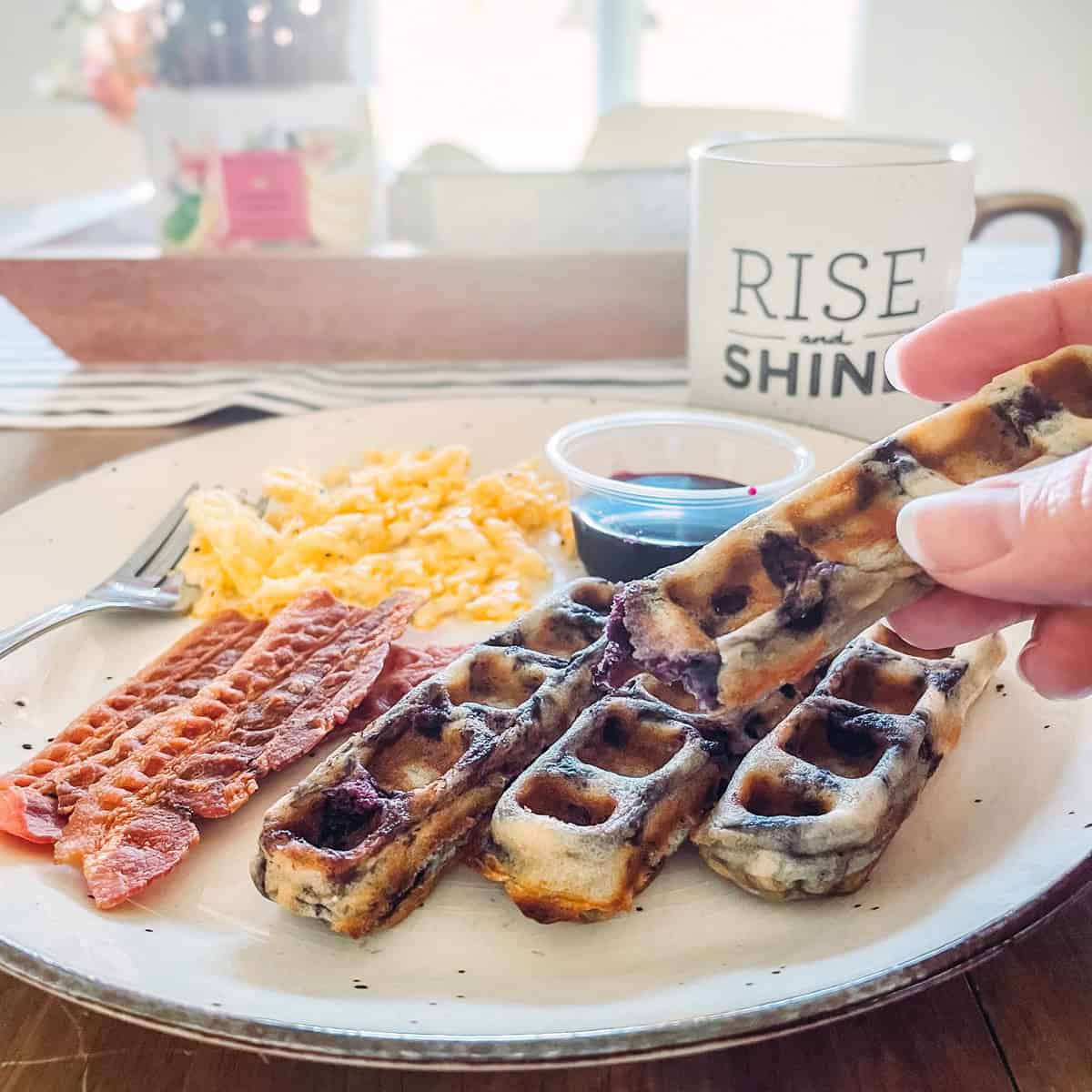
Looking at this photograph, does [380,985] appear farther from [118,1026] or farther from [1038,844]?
[1038,844]

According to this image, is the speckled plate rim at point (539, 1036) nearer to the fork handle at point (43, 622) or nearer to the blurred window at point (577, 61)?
the fork handle at point (43, 622)

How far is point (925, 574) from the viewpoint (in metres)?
0.83

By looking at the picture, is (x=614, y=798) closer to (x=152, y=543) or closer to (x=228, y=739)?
(x=228, y=739)

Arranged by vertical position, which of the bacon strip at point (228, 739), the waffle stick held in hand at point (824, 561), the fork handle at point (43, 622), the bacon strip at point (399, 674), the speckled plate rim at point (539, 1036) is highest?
the waffle stick held in hand at point (824, 561)

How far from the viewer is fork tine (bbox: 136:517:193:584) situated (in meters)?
1.36

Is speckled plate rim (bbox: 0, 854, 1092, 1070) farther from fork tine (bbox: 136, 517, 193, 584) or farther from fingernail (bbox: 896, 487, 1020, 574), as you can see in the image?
fork tine (bbox: 136, 517, 193, 584)

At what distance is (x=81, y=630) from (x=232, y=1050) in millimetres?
642

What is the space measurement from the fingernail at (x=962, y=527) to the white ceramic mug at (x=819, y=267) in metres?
0.87

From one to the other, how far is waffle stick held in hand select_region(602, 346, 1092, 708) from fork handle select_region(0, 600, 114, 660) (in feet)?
2.10

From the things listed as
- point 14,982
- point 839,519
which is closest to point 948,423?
point 839,519

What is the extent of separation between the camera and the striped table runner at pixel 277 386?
1972 millimetres

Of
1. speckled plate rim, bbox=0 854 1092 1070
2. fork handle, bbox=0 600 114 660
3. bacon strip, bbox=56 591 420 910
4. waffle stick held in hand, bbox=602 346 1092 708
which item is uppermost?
waffle stick held in hand, bbox=602 346 1092 708

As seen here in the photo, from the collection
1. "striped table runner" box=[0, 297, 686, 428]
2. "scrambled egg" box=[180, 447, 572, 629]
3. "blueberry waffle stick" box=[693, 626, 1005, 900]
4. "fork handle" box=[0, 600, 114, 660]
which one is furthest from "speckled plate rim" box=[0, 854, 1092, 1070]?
"striped table runner" box=[0, 297, 686, 428]

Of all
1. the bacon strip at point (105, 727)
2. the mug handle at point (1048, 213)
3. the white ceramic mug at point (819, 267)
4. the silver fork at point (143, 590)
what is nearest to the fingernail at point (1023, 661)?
the white ceramic mug at point (819, 267)
